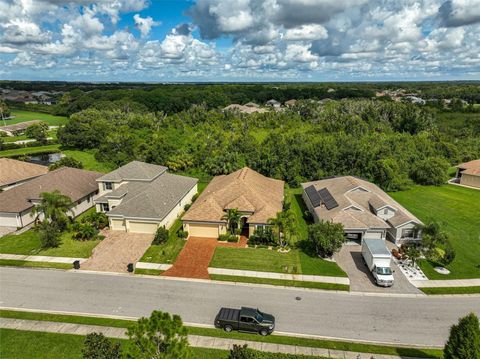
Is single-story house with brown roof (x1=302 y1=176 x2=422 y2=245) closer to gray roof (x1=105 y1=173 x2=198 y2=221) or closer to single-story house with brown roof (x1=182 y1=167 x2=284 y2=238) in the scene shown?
single-story house with brown roof (x1=182 y1=167 x2=284 y2=238)

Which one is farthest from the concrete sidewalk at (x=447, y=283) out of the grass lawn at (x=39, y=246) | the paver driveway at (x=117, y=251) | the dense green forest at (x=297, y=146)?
the grass lawn at (x=39, y=246)

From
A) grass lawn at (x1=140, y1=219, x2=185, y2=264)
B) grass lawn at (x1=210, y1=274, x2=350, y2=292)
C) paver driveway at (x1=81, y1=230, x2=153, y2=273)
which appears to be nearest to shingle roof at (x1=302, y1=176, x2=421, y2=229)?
grass lawn at (x1=210, y1=274, x2=350, y2=292)

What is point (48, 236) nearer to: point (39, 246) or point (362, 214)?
point (39, 246)

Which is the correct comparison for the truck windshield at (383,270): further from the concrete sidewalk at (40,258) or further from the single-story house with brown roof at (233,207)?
the concrete sidewalk at (40,258)

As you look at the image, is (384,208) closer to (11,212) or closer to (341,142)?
(341,142)

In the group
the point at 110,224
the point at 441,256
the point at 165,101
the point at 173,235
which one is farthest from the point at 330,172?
the point at 165,101
